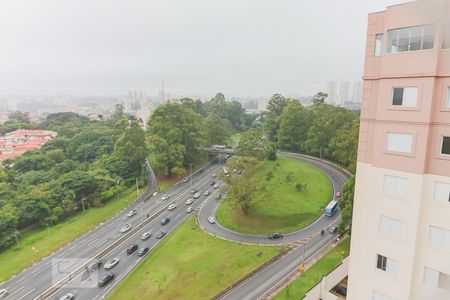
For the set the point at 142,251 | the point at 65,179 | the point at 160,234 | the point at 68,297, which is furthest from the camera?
the point at 65,179

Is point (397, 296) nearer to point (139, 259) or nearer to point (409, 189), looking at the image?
point (409, 189)

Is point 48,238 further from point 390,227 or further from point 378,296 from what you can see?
point 390,227

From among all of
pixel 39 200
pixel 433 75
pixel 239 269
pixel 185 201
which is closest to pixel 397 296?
pixel 433 75

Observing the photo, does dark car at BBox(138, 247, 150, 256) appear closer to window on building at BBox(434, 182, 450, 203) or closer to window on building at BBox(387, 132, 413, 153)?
window on building at BBox(387, 132, 413, 153)

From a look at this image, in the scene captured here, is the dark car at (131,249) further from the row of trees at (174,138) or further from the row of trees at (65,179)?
the row of trees at (174,138)

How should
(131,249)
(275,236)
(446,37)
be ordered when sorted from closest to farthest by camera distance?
(446,37) < (131,249) < (275,236)

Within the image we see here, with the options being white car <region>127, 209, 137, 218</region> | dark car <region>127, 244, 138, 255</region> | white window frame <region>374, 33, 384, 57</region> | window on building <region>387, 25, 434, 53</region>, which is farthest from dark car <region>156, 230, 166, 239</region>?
window on building <region>387, 25, 434, 53</region>

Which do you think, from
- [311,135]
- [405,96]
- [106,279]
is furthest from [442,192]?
[311,135]
